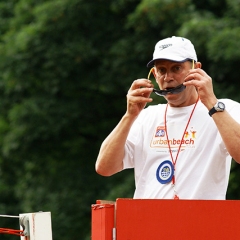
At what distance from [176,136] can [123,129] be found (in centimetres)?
26

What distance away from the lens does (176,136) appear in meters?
4.00

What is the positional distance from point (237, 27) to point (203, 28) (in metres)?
0.32

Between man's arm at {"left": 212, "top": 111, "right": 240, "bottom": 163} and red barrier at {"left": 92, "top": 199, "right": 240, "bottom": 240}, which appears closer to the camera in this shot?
red barrier at {"left": 92, "top": 199, "right": 240, "bottom": 240}

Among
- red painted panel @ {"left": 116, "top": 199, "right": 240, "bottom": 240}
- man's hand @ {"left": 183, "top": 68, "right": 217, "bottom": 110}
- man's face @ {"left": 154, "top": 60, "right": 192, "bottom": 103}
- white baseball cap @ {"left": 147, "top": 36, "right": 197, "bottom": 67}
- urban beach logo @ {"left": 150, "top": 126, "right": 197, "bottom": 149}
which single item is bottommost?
red painted panel @ {"left": 116, "top": 199, "right": 240, "bottom": 240}

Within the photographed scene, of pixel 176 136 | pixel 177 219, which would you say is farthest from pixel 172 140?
pixel 177 219

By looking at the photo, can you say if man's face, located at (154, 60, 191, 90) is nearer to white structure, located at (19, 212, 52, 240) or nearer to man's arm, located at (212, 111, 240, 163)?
man's arm, located at (212, 111, 240, 163)

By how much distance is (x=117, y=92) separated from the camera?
950 cm

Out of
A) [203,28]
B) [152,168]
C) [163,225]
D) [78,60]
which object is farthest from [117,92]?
[163,225]

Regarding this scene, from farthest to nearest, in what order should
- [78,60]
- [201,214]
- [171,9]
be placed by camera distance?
1. [78,60]
2. [171,9]
3. [201,214]

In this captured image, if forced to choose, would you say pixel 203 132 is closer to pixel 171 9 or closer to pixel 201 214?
pixel 201 214

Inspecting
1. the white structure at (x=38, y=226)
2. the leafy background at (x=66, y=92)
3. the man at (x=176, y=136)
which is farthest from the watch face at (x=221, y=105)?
the leafy background at (x=66, y=92)

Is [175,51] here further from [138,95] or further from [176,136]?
[176,136]

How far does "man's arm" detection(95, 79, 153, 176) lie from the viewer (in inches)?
155

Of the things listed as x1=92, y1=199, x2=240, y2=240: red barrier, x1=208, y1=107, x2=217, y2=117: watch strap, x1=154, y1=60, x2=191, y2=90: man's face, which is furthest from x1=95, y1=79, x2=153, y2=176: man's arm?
x1=92, y1=199, x2=240, y2=240: red barrier
